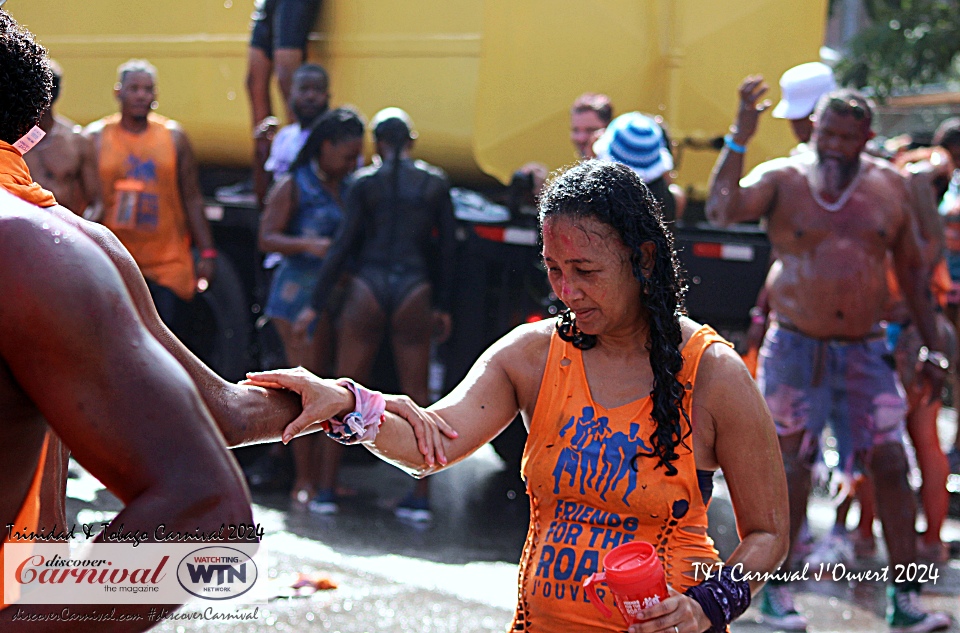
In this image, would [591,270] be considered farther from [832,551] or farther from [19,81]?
[832,551]

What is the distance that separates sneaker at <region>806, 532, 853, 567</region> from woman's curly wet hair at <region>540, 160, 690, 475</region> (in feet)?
12.4

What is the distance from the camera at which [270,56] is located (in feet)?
25.8

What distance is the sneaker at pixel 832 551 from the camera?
6051mm

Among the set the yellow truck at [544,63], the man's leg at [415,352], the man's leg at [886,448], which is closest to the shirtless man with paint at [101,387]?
the man's leg at [886,448]

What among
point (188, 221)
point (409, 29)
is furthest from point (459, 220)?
point (188, 221)

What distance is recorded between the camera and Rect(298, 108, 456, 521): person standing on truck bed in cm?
652

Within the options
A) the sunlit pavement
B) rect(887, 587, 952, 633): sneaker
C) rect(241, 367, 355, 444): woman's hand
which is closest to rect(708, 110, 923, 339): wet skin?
rect(887, 587, 952, 633): sneaker

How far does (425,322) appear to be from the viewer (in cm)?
667

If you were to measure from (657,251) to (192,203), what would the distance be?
531 centimetres

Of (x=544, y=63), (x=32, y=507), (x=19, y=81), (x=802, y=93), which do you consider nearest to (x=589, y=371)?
(x=32, y=507)

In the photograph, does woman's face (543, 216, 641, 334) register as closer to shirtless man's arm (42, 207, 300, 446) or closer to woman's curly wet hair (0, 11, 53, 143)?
shirtless man's arm (42, 207, 300, 446)

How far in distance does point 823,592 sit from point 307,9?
468 centimetres

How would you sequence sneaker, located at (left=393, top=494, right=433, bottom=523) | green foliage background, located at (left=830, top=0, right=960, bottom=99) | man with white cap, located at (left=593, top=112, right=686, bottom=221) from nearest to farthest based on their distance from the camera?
1. man with white cap, located at (left=593, top=112, right=686, bottom=221)
2. sneaker, located at (left=393, top=494, right=433, bottom=523)
3. green foliage background, located at (left=830, top=0, right=960, bottom=99)

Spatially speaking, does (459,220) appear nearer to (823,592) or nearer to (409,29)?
(409,29)
